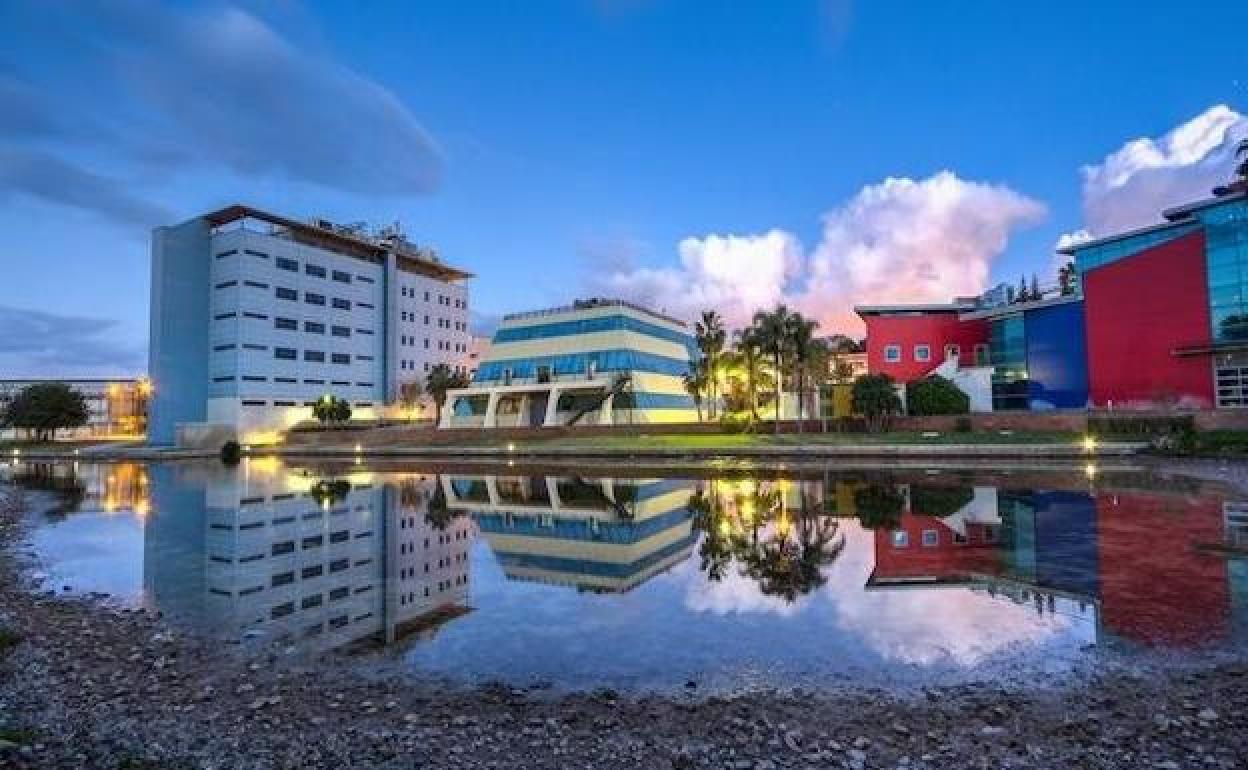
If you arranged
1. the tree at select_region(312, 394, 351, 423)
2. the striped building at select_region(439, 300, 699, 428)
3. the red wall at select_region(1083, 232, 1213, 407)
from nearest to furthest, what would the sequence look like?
the red wall at select_region(1083, 232, 1213, 407)
the striped building at select_region(439, 300, 699, 428)
the tree at select_region(312, 394, 351, 423)

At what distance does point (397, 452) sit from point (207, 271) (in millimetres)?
54176

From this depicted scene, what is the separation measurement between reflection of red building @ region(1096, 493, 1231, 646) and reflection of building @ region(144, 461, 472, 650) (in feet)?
37.0

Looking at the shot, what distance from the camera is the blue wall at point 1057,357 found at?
62.5 metres

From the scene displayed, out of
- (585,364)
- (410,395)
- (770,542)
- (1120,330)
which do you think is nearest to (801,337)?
(1120,330)

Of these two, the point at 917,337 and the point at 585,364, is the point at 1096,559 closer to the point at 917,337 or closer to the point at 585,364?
the point at 917,337

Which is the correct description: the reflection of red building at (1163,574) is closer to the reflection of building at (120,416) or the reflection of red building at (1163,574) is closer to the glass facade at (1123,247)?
the glass facade at (1123,247)

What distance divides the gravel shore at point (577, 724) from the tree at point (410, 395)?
11727 centimetres

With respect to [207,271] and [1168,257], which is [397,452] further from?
[1168,257]

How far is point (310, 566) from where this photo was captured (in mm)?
17844

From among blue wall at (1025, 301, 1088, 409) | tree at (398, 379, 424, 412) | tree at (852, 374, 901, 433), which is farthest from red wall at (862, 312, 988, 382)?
tree at (398, 379, 424, 412)

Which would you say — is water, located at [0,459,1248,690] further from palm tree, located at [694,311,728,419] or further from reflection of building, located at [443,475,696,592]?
palm tree, located at [694,311,728,419]

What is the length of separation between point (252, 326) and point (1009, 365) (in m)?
96.4

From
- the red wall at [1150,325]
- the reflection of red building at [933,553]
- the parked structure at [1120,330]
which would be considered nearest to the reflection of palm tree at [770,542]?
the reflection of red building at [933,553]

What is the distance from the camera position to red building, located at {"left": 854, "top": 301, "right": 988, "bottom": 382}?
233 ft
